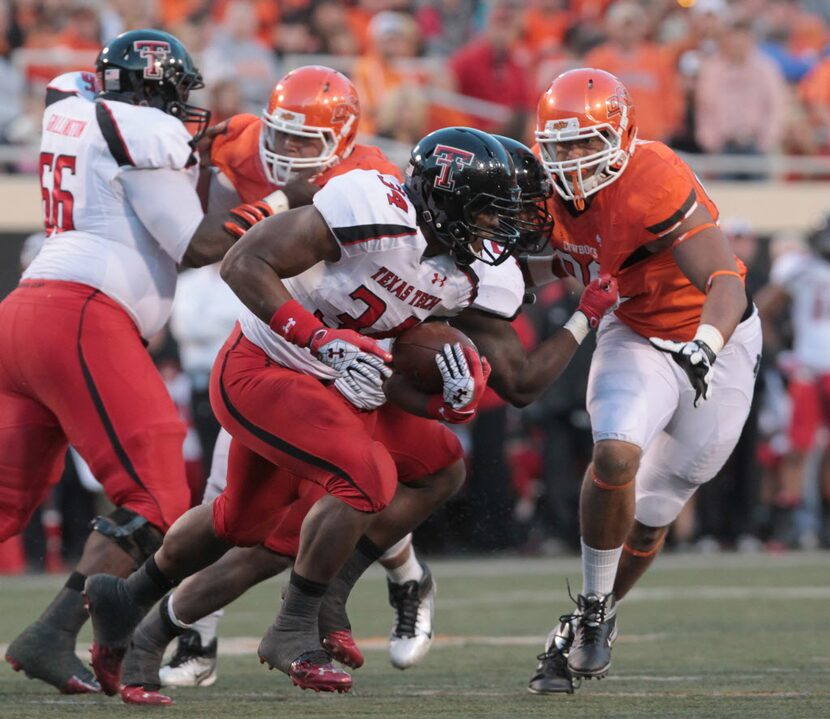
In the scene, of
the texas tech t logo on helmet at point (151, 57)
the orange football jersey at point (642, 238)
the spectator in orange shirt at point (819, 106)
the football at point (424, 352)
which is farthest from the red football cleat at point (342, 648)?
the spectator in orange shirt at point (819, 106)

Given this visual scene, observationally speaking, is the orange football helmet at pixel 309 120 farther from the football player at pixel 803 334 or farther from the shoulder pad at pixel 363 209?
the football player at pixel 803 334

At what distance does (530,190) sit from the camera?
15.6ft

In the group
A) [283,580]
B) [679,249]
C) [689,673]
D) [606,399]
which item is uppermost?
[679,249]

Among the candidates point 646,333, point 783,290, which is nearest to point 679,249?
point 646,333

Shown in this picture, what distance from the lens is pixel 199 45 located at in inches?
454

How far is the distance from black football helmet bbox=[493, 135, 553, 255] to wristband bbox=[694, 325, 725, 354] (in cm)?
57

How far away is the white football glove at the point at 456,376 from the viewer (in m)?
4.39

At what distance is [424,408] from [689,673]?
128 cm

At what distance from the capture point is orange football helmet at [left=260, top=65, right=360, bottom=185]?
5250 millimetres

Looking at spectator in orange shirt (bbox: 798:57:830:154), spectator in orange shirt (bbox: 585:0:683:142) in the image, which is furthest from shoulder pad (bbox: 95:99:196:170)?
spectator in orange shirt (bbox: 798:57:830:154)

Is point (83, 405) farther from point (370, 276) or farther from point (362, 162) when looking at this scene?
point (362, 162)

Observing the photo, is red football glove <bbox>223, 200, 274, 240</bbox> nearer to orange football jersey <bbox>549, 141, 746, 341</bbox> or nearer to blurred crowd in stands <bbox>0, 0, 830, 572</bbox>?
orange football jersey <bbox>549, 141, 746, 341</bbox>

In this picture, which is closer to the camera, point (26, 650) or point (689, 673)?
point (26, 650)

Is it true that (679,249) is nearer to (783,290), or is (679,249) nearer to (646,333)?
(646,333)
